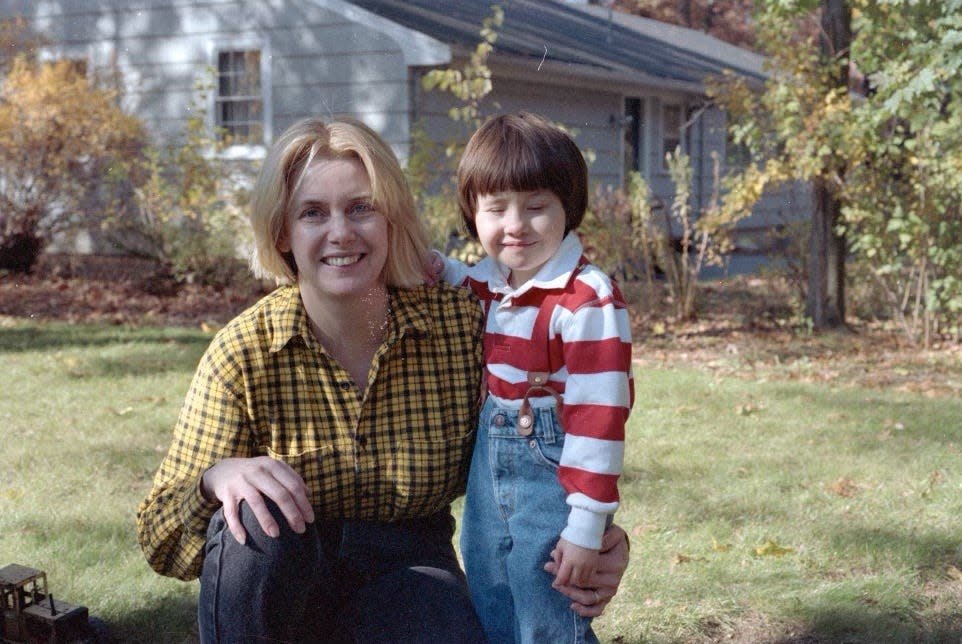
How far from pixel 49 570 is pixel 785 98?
6.64 m

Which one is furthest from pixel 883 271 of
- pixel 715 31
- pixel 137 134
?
pixel 715 31

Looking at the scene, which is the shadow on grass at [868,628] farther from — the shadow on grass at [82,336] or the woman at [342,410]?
the shadow on grass at [82,336]

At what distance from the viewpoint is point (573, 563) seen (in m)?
2.26

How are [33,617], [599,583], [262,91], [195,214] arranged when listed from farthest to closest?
[262,91] → [195,214] → [33,617] → [599,583]

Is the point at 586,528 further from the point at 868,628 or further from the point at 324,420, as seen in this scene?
the point at 868,628

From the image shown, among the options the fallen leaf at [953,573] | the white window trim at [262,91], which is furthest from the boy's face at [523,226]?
the white window trim at [262,91]

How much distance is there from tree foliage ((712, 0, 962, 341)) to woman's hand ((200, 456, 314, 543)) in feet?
21.0

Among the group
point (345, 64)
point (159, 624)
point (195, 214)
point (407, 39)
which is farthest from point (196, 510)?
point (345, 64)

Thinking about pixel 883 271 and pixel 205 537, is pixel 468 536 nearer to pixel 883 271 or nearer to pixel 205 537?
pixel 205 537

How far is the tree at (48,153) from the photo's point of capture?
1129cm

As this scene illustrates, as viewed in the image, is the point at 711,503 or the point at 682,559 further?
the point at 711,503

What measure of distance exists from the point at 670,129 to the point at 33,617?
16534 mm

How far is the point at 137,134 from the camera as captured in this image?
12.1 metres

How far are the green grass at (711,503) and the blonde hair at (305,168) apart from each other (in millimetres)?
1588
